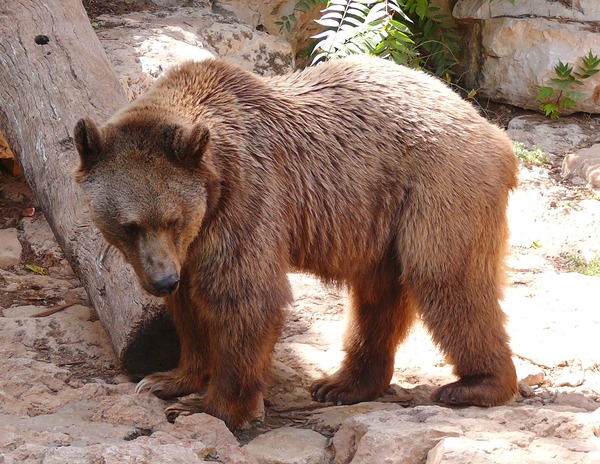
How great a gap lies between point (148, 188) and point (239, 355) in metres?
1.12

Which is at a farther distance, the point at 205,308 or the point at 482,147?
the point at 482,147

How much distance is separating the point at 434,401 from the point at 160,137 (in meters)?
2.38

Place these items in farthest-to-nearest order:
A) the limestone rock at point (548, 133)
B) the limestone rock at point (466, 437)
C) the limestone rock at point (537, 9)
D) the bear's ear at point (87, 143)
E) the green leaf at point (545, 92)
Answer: the limestone rock at point (537, 9), the green leaf at point (545, 92), the limestone rock at point (548, 133), the bear's ear at point (87, 143), the limestone rock at point (466, 437)

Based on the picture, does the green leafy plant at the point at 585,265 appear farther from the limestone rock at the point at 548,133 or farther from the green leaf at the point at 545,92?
the green leaf at the point at 545,92

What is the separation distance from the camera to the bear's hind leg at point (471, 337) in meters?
5.21

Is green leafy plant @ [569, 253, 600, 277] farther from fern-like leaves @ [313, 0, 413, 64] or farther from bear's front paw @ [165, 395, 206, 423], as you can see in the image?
bear's front paw @ [165, 395, 206, 423]

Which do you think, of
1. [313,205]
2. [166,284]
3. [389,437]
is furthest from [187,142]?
[389,437]

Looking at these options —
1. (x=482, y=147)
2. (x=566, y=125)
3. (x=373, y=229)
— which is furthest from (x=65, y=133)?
(x=566, y=125)

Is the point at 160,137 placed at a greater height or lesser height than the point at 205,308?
greater

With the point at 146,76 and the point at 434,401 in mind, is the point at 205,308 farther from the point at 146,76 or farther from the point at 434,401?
the point at 146,76

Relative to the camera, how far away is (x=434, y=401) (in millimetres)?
5379

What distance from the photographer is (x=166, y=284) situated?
4.39m

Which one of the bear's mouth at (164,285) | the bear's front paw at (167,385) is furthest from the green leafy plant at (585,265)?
the bear's mouth at (164,285)

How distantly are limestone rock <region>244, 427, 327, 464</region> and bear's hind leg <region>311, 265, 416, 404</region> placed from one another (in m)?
0.80
